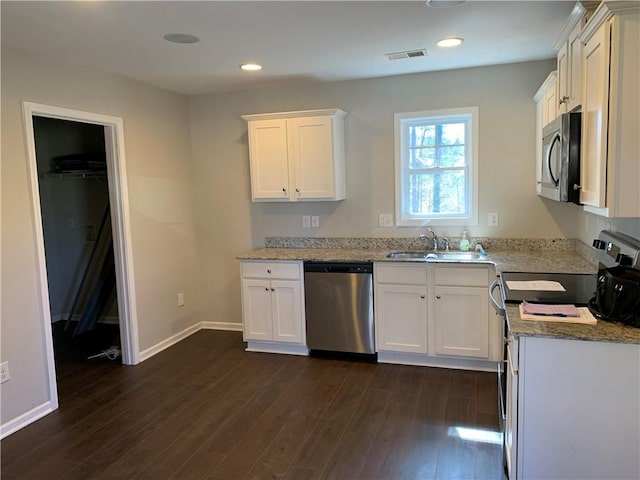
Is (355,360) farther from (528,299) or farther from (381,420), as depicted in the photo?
(528,299)

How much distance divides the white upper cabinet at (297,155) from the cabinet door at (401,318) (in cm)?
102

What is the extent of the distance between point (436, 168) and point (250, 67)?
1.81 m

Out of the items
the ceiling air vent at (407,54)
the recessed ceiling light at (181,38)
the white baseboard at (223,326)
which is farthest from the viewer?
the white baseboard at (223,326)

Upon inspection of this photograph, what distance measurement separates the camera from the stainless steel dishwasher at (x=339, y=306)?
3.86 m

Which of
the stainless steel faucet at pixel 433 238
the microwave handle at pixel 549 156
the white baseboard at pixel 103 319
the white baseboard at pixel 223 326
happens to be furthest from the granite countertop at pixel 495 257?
the white baseboard at pixel 103 319

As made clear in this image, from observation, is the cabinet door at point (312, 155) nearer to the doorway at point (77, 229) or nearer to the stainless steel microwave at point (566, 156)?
the stainless steel microwave at point (566, 156)

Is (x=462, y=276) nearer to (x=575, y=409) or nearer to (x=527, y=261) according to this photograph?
→ (x=527, y=261)

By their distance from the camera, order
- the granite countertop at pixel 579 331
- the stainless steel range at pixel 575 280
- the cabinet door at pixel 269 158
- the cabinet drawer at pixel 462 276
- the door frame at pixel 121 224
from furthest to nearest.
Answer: the cabinet door at pixel 269 158 < the door frame at pixel 121 224 < the cabinet drawer at pixel 462 276 < the stainless steel range at pixel 575 280 < the granite countertop at pixel 579 331

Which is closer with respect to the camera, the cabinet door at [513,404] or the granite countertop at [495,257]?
the cabinet door at [513,404]

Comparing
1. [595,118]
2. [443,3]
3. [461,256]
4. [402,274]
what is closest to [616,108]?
[595,118]

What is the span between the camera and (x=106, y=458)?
2656 mm

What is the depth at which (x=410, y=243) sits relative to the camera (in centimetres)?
425

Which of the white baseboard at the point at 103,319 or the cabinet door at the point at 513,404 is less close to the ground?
the cabinet door at the point at 513,404

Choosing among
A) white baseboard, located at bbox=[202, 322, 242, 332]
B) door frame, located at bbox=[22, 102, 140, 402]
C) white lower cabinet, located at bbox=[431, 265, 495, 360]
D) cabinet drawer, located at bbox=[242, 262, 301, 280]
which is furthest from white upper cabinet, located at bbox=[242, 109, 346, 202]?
white baseboard, located at bbox=[202, 322, 242, 332]
